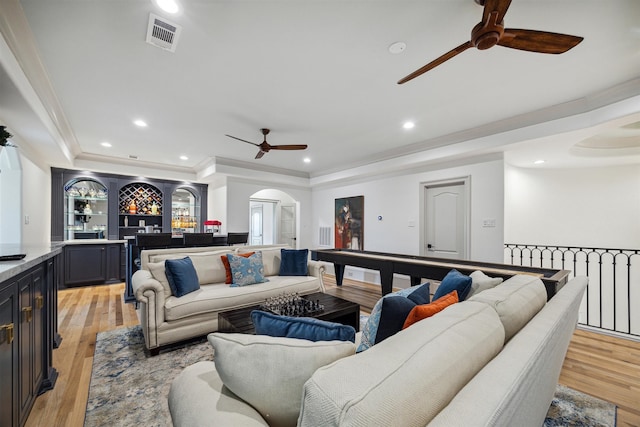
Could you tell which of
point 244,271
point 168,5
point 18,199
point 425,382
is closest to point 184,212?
point 18,199

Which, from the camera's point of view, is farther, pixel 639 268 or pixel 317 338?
pixel 639 268

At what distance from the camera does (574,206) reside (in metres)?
4.88

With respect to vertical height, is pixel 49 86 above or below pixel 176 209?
above

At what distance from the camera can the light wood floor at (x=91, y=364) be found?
184 cm

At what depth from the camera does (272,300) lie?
8.18 ft

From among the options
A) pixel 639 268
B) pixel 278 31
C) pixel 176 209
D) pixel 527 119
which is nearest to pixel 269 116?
pixel 278 31

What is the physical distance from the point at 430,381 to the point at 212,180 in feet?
21.2

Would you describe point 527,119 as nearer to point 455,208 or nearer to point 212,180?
point 455,208

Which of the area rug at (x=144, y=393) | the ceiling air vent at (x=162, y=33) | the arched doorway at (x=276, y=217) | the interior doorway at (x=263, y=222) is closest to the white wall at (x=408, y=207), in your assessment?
the arched doorway at (x=276, y=217)

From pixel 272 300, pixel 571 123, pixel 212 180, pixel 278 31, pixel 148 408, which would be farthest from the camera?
pixel 212 180

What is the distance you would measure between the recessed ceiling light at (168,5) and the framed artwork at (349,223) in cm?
480

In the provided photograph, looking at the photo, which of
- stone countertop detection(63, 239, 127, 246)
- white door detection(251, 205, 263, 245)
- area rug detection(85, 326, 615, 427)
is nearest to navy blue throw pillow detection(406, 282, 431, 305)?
area rug detection(85, 326, 615, 427)

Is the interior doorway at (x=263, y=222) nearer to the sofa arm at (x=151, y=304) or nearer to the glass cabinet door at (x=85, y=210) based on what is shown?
the glass cabinet door at (x=85, y=210)

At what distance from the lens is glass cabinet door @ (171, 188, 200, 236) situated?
6.44 metres
